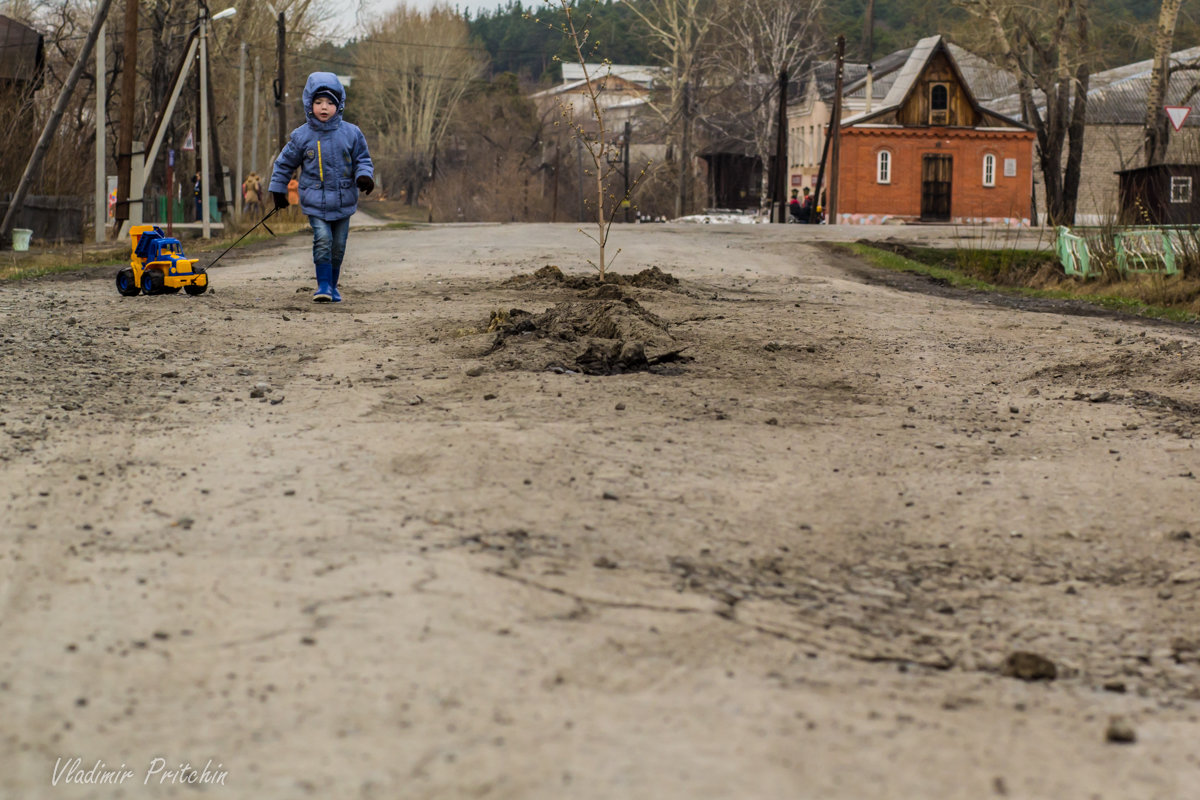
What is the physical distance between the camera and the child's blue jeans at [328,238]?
1002 cm

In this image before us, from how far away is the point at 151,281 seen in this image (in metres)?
10.3

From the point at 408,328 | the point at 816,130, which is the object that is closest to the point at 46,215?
the point at 408,328

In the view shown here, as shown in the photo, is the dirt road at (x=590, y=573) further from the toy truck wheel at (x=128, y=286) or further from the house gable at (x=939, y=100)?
the house gable at (x=939, y=100)

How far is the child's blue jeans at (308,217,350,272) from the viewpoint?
10.0 metres

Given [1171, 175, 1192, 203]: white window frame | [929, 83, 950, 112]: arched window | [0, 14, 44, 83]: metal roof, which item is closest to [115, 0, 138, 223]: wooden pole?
[0, 14, 44, 83]: metal roof

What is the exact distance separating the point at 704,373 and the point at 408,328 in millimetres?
2568

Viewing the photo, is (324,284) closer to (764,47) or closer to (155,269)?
(155,269)

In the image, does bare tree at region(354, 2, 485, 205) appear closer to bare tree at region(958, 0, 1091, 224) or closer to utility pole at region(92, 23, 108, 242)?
bare tree at region(958, 0, 1091, 224)

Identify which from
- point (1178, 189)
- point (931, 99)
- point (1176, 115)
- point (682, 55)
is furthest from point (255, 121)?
point (1176, 115)

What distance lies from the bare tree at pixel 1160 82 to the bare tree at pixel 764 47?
23442 millimetres

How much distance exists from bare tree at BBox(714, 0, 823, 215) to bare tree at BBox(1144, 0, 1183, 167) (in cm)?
2344

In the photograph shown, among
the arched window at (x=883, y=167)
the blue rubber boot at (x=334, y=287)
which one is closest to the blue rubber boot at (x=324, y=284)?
the blue rubber boot at (x=334, y=287)

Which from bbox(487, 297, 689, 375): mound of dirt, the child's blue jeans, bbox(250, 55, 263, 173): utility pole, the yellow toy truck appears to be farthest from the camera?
bbox(250, 55, 263, 173): utility pole

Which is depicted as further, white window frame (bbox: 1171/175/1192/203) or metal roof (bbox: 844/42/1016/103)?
metal roof (bbox: 844/42/1016/103)
